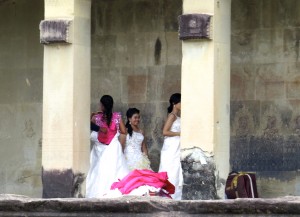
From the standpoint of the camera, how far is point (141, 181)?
19.9 meters

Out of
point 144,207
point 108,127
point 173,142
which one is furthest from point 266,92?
point 144,207

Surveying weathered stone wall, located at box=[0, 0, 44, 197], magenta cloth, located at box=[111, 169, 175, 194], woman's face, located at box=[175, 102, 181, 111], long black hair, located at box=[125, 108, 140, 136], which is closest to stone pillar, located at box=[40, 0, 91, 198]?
magenta cloth, located at box=[111, 169, 175, 194]

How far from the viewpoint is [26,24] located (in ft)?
77.5

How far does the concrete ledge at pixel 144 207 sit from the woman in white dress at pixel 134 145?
741 centimetres

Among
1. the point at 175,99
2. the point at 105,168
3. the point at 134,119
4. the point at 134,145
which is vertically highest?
the point at 175,99

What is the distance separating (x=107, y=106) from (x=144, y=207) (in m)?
8.01

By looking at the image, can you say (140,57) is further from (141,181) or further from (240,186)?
(240,186)

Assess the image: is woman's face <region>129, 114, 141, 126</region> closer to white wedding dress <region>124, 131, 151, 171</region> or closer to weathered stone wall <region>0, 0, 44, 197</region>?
white wedding dress <region>124, 131, 151, 171</region>

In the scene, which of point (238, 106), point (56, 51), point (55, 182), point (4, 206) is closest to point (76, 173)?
point (55, 182)

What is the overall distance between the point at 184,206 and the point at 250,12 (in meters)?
9.27

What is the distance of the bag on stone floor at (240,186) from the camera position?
62.9ft

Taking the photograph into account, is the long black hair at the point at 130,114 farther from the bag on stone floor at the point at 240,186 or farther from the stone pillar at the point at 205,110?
the bag on stone floor at the point at 240,186

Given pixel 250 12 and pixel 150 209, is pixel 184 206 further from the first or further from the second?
pixel 250 12

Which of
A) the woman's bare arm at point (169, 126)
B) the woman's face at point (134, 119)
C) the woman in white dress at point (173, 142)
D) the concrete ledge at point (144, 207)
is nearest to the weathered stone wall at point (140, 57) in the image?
the woman's face at point (134, 119)
